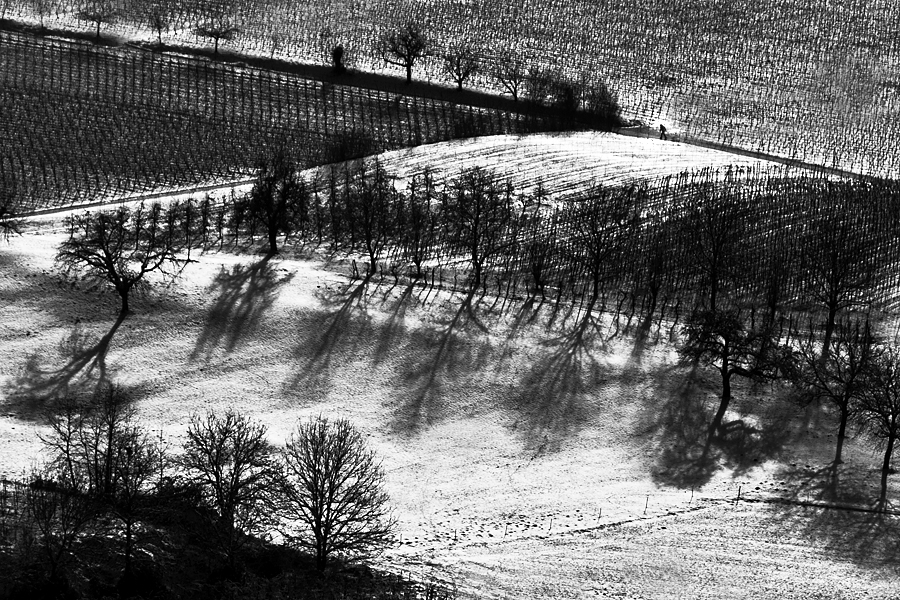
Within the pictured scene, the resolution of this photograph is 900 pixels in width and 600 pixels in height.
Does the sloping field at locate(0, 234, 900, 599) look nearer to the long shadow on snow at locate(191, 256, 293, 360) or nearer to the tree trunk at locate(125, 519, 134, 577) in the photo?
the long shadow on snow at locate(191, 256, 293, 360)

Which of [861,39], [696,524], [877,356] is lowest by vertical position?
[696,524]

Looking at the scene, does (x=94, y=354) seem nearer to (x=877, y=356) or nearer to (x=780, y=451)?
(x=780, y=451)

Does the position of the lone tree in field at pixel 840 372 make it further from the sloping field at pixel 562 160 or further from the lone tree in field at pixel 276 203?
the lone tree in field at pixel 276 203

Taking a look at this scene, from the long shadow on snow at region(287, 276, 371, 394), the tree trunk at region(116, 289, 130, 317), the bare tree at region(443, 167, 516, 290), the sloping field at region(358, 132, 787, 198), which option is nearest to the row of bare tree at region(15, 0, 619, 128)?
the sloping field at region(358, 132, 787, 198)

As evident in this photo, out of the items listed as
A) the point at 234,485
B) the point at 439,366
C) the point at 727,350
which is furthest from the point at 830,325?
the point at 234,485

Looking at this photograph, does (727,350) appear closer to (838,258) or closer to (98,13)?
(838,258)

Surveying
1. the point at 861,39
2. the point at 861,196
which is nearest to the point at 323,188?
the point at 861,196
